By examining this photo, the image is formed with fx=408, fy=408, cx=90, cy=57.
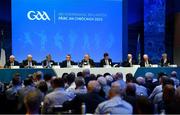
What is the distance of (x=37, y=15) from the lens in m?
14.4

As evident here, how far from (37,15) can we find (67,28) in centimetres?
119

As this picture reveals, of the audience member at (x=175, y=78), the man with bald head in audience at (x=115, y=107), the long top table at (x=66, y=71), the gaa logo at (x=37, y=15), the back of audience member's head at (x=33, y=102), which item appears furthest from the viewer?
the gaa logo at (x=37, y=15)

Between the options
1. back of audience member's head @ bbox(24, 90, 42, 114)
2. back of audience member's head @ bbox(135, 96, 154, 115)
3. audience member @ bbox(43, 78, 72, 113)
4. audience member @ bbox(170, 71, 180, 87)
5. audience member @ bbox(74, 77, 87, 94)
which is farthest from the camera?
audience member @ bbox(170, 71, 180, 87)

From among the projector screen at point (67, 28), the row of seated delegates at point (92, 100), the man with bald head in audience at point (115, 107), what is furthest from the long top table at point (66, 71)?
the man with bald head in audience at point (115, 107)

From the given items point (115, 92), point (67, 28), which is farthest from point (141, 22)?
point (115, 92)

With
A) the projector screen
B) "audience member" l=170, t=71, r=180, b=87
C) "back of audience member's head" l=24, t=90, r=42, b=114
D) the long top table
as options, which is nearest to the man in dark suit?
"back of audience member's head" l=24, t=90, r=42, b=114

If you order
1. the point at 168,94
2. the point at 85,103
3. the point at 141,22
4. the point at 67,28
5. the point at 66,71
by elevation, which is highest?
the point at 141,22

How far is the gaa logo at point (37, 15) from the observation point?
1429cm

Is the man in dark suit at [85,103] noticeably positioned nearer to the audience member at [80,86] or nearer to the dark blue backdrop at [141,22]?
the audience member at [80,86]

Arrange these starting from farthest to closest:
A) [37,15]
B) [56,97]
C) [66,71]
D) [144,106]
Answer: [37,15], [66,71], [56,97], [144,106]

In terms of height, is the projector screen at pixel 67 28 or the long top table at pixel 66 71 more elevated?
the projector screen at pixel 67 28

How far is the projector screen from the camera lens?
14.3 meters

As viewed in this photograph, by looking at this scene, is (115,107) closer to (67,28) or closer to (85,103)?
(85,103)

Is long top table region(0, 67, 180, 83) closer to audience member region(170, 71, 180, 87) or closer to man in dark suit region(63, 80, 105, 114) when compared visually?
audience member region(170, 71, 180, 87)
